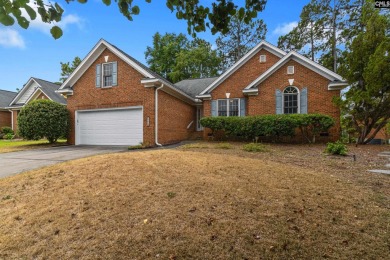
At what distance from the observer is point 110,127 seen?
530 inches

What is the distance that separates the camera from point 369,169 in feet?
20.4

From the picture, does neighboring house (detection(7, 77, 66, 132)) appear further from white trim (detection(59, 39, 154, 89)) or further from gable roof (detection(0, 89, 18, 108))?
white trim (detection(59, 39, 154, 89))

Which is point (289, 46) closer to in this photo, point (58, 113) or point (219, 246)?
point (58, 113)

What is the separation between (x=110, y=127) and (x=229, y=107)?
7.41 meters

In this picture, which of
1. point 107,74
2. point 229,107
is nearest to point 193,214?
point 229,107

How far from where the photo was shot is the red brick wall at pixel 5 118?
24203 millimetres

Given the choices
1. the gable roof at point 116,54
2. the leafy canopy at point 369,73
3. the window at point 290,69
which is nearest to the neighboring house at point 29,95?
the gable roof at point 116,54

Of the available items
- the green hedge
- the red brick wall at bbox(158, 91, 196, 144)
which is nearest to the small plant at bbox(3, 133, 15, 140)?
the red brick wall at bbox(158, 91, 196, 144)

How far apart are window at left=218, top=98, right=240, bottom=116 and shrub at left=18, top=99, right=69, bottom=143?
9.86 metres

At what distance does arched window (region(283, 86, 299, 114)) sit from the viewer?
41.5ft

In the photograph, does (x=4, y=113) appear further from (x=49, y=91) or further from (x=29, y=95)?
(x=49, y=91)

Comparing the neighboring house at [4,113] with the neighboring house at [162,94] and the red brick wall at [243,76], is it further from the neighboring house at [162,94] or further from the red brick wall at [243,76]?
the red brick wall at [243,76]

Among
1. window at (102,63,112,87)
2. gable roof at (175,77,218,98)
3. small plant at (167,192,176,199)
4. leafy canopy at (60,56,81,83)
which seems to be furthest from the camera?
leafy canopy at (60,56,81,83)

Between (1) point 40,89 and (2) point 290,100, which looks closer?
(2) point 290,100
